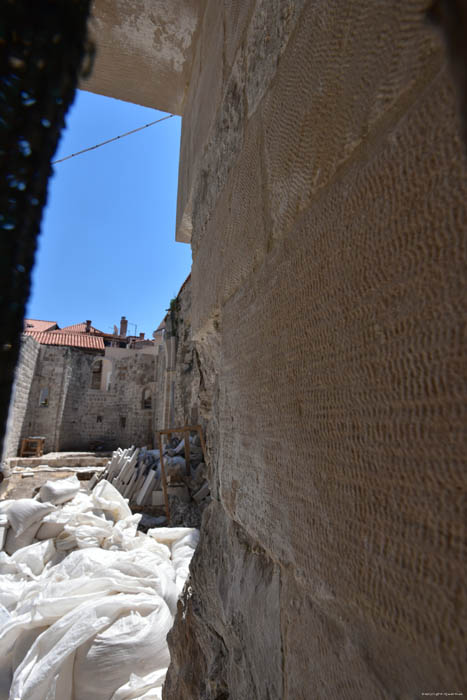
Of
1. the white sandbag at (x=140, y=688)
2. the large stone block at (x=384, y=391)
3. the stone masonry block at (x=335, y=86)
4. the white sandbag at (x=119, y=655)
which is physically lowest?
the white sandbag at (x=140, y=688)

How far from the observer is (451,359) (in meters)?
0.37

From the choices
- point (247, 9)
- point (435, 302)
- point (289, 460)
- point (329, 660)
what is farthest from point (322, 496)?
point (247, 9)

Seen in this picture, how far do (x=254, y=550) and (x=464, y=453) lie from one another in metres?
0.71

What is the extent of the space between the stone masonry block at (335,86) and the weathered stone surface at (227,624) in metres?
0.81

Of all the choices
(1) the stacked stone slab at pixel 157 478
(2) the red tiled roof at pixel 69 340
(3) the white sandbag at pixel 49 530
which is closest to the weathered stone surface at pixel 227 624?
(3) the white sandbag at pixel 49 530

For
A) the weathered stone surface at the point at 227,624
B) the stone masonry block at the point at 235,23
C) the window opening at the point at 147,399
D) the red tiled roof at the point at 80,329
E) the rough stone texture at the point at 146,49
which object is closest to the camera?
the weathered stone surface at the point at 227,624

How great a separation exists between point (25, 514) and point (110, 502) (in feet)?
3.11

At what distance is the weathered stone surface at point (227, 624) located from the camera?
755 mm

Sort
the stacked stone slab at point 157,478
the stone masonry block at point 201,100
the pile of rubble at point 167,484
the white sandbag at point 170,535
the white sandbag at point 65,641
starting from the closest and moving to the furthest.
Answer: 1. the stone masonry block at point 201,100
2. the white sandbag at point 65,641
3. the white sandbag at point 170,535
4. the pile of rubble at point 167,484
5. the stacked stone slab at point 157,478

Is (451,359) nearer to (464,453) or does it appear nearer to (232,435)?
(464,453)

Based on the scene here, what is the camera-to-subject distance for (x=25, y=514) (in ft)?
11.6

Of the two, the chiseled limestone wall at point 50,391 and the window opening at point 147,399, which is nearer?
the chiseled limestone wall at point 50,391

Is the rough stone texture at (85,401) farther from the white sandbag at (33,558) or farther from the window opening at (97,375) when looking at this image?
the white sandbag at (33,558)

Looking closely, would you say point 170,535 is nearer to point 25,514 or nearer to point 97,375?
point 25,514
